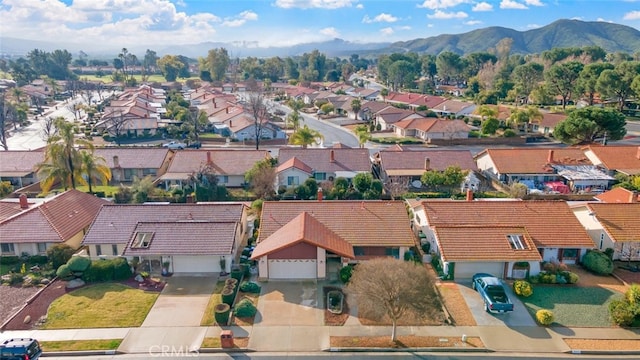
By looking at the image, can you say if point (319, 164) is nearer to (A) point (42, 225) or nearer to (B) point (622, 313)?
(A) point (42, 225)

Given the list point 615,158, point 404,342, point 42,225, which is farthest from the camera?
point 615,158

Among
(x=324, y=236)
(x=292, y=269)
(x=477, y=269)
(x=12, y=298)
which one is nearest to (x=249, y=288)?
(x=292, y=269)

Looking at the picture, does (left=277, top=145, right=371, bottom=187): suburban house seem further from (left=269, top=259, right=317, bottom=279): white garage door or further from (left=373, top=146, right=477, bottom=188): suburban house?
(left=269, top=259, right=317, bottom=279): white garage door

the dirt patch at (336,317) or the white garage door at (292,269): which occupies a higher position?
the white garage door at (292,269)

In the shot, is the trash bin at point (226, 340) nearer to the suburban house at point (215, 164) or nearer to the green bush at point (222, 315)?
the green bush at point (222, 315)

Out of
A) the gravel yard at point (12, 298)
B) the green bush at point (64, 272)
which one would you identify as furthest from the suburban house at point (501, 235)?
the gravel yard at point (12, 298)

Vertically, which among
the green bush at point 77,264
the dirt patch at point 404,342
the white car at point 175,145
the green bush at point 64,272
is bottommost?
the dirt patch at point 404,342
